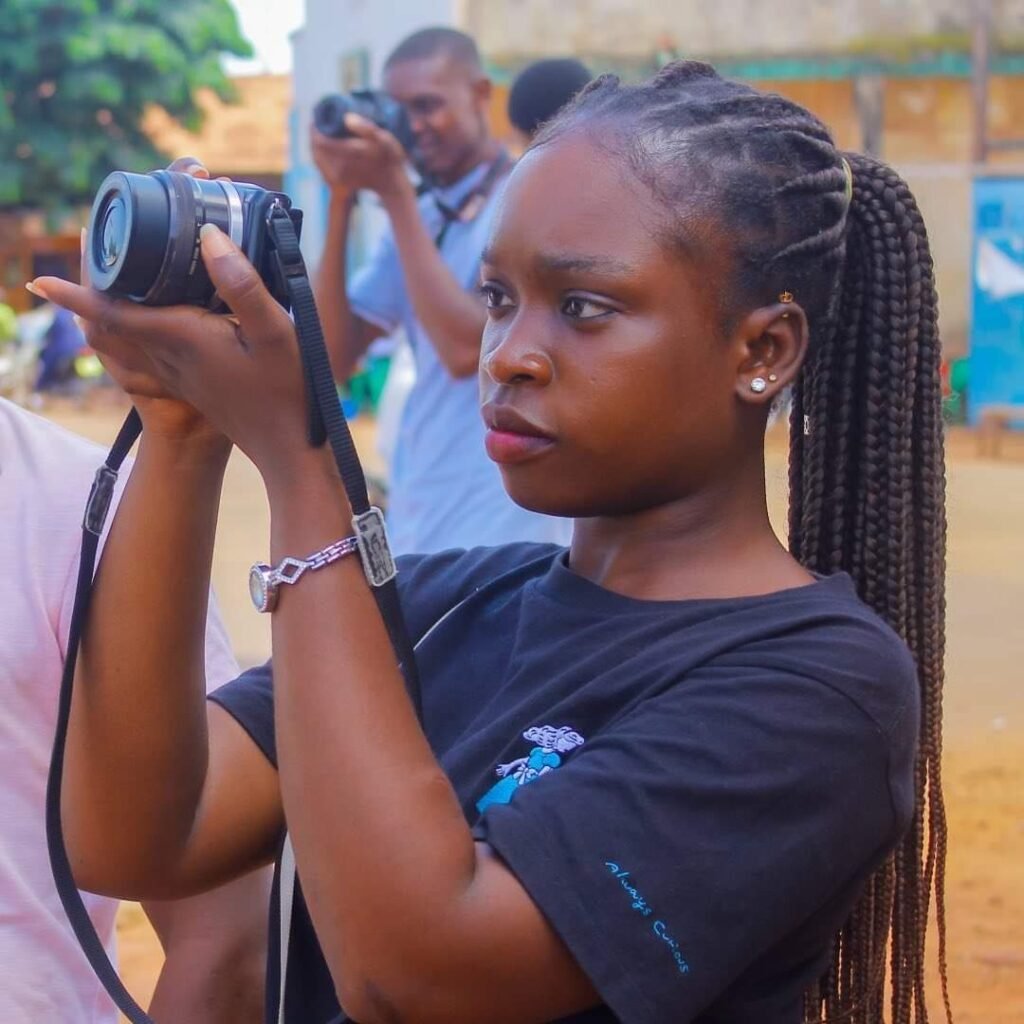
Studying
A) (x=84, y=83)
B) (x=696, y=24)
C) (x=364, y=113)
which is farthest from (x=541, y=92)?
(x=84, y=83)

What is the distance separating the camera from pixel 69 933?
5.92ft

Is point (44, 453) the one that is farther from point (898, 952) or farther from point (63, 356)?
point (63, 356)

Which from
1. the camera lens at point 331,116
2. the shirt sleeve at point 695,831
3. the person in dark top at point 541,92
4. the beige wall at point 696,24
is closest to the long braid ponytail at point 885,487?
the shirt sleeve at point 695,831

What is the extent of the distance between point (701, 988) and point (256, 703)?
0.51 metres

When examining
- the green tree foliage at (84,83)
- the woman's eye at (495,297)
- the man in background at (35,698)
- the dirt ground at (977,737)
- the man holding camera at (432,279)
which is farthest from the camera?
the green tree foliage at (84,83)

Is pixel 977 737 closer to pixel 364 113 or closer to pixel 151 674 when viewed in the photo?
pixel 364 113

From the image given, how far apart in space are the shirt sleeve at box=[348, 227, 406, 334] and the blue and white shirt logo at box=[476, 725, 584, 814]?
2899 millimetres

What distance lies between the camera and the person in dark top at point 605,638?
4.04ft

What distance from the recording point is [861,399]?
5.23ft

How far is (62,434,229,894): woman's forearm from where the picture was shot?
1459mm

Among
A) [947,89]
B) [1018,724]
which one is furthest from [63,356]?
[1018,724]

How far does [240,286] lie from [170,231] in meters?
0.08

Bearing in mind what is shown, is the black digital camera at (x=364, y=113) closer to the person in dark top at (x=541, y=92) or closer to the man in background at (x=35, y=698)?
the person in dark top at (x=541, y=92)

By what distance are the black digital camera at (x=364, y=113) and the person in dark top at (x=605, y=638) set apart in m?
2.38
